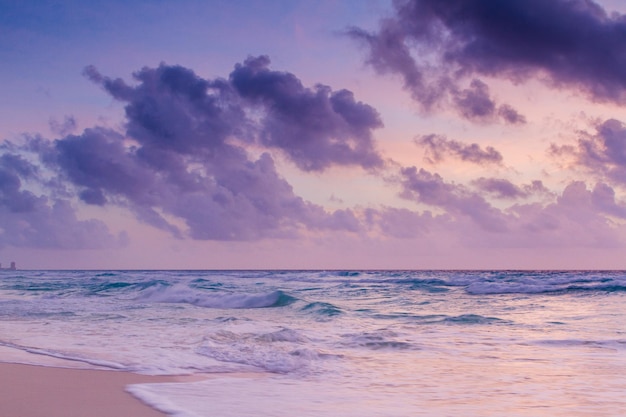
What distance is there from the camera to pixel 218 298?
90.5 ft

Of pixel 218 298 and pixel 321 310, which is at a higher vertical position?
pixel 321 310

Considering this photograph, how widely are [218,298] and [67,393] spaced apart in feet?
70.2

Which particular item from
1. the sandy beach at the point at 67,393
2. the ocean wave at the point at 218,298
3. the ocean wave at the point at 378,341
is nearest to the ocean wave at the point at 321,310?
the ocean wave at the point at 218,298

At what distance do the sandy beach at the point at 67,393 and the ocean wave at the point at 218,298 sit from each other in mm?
16713

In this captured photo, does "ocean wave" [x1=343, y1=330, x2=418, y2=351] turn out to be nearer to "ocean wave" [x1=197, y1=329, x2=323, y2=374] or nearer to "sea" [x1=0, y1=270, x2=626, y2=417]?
"sea" [x1=0, y1=270, x2=626, y2=417]

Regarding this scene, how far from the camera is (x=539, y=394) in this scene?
6.84 m

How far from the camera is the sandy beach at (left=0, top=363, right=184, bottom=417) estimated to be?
18.3 ft

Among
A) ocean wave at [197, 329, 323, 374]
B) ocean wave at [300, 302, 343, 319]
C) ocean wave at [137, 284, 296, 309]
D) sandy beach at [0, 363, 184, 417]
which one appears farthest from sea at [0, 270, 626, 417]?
ocean wave at [137, 284, 296, 309]

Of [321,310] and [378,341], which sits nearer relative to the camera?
[378,341]

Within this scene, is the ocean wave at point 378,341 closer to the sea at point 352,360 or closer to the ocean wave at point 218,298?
the sea at point 352,360

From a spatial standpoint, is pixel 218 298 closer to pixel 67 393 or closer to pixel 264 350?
pixel 264 350

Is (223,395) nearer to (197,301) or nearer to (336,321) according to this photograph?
(336,321)

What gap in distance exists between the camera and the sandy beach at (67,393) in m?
5.57

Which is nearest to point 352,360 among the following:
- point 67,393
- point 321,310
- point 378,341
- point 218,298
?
point 378,341
